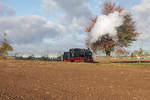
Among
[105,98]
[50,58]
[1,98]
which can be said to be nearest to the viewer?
[1,98]

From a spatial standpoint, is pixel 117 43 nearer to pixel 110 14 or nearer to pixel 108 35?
pixel 108 35

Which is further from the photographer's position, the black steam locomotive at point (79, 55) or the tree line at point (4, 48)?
the tree line at point (4, 48)

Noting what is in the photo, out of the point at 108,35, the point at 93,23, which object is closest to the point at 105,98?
the point at 108,35

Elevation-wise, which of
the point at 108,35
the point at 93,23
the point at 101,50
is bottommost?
the point at 101,50

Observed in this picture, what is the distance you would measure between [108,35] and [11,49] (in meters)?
29.5

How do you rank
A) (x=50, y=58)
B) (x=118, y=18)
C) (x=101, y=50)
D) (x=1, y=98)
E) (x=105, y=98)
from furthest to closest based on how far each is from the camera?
(x=50, y=58)
(x=101, y=50)
(x=118, y=18)
(x=105, y=98)
(x=1, y=98)

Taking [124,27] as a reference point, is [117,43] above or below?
below

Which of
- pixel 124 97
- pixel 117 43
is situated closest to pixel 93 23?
pixel 117 43

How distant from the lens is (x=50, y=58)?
149 ft

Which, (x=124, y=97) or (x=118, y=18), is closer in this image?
(x=124, y=97)

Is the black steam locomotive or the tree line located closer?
the black steam locomotive

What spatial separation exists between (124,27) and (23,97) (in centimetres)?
2602

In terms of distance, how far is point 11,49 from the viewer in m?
47.0

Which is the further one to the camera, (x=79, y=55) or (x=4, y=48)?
(x=4, y=48)
